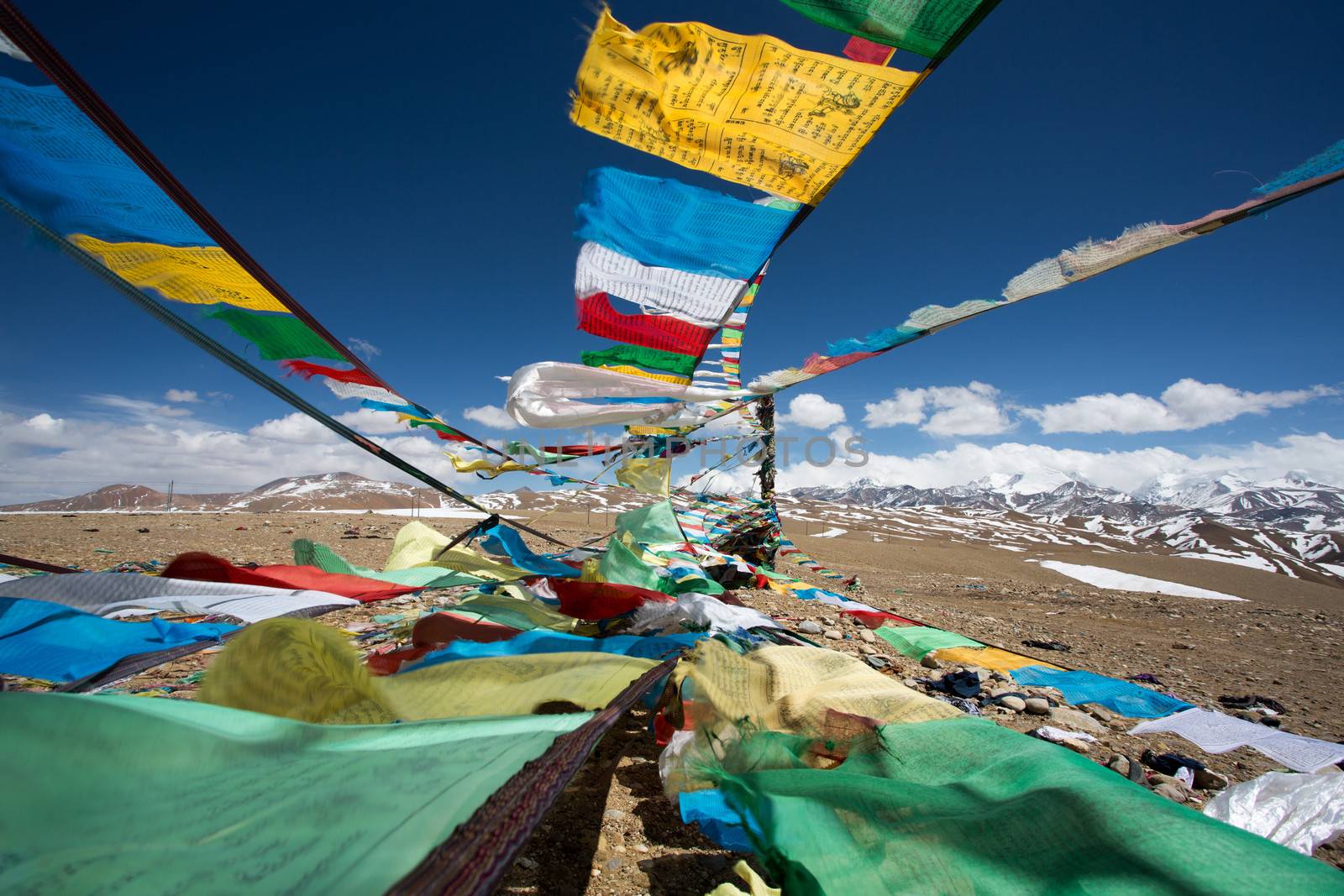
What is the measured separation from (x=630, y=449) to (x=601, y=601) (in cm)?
464

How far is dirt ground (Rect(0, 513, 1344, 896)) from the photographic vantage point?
1.76 meters

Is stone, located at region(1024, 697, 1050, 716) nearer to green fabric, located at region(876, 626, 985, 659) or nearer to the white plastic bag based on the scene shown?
green fabric, located at region(876, 626, 985, 659)

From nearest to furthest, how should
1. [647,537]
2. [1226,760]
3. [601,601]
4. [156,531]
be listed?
[1226,760], [601,601], [647,537], [156,531]

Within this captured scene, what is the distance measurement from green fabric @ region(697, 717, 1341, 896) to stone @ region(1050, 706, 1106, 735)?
6.54ft

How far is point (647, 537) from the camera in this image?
672 cm

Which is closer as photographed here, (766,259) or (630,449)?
(766,259)

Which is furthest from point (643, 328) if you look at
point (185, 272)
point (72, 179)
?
point (72, 179)

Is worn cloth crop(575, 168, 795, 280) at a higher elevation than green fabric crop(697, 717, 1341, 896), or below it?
higher

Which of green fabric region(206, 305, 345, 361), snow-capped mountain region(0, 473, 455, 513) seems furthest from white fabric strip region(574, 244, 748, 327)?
snow-capped mountain region(0, 473, 455, 513)

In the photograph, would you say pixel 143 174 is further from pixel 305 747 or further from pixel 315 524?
pixel 315 524

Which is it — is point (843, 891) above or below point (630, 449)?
below

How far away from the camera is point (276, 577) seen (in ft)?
14.9

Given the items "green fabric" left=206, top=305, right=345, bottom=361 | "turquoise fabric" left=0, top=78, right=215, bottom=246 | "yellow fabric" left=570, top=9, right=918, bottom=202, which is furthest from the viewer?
"green fabric" left=206, top=305, right=345, bottom=361

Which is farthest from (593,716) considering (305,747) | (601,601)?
(601,601)
